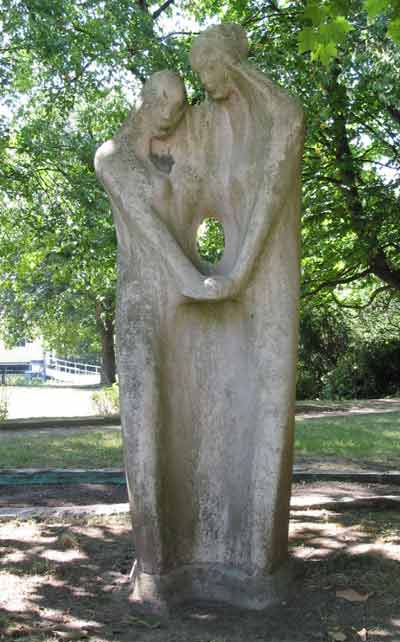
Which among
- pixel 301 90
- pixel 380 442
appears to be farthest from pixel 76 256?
pixel 380 442

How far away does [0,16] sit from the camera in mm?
12328

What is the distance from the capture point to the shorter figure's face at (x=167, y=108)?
4090mm

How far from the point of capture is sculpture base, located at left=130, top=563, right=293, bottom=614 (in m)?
3.90

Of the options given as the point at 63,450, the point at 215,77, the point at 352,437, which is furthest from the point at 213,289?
Result: the point at 352,437

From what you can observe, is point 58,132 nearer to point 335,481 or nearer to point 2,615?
point 335,481

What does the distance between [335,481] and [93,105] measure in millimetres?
11551

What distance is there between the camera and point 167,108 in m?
4.10

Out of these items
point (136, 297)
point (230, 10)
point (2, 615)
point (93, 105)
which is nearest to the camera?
point (2, 615)

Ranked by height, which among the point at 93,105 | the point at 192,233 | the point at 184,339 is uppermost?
the point at 93,105

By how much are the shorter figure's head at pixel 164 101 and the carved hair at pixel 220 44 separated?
6.6 inches

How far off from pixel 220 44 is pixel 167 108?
43 centimetres

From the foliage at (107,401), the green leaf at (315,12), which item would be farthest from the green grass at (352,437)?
the foliage at (107,401)

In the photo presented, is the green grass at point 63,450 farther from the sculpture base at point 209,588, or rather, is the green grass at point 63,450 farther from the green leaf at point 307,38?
the green leaf at point 307,38

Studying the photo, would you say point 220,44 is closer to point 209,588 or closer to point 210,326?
point 210,326
